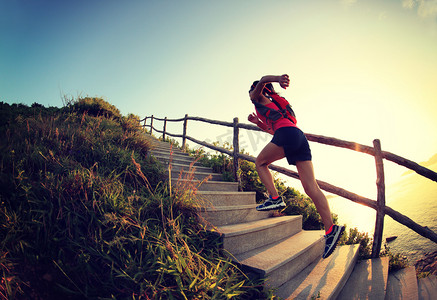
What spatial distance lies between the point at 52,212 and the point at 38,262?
522 millimetres

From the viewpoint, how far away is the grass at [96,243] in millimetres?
1592

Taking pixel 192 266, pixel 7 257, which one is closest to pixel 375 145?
pixel 192 266

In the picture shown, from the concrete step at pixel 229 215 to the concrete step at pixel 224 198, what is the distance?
126mm

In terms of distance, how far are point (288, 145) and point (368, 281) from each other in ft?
6.34

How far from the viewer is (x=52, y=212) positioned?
2.12 m

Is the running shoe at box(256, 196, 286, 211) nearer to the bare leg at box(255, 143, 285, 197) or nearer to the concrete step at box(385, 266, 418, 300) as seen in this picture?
the bare leg at box(255, 143, 285, 197)

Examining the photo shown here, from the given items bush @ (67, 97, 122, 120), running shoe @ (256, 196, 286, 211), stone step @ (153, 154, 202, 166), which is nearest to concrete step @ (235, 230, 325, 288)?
running shoe @ (256, 196, 286, 211)

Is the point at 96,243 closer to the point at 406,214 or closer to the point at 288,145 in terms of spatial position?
the point at 288,145

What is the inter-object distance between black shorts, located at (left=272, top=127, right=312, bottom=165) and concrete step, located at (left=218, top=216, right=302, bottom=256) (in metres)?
Answer: 0.98

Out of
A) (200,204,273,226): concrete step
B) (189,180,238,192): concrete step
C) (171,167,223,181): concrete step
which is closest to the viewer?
(200,204,273,226): concrete step

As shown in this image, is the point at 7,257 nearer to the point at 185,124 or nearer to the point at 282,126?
the point at 282,126

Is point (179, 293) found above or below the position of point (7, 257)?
below

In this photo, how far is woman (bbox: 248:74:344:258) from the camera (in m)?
2.08

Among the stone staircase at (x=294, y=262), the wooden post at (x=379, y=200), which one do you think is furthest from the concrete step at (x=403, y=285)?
the wooden post at (x=379, y=200)
